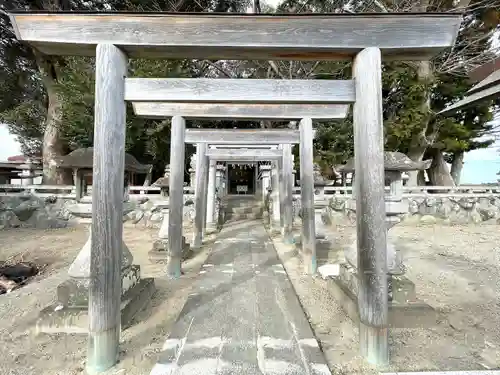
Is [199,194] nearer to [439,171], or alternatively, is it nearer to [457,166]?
[439,171]

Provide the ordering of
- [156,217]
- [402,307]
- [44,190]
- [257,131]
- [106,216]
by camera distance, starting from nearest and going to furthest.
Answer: [106,216] < [402,307] < [257,131] < [156,217] < [44,190]

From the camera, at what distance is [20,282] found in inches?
203

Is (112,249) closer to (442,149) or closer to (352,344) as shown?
(352,344)

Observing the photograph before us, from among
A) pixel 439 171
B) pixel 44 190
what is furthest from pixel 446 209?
pixel 44 190

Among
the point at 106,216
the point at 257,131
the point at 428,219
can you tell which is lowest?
the point at 428,219

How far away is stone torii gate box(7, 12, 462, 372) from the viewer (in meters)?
2.48

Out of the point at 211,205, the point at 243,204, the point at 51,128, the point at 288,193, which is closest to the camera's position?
the point at 288,193

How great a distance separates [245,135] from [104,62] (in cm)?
518

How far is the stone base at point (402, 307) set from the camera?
3266 mm

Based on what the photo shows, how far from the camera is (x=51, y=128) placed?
49.2ft

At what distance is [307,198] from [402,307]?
2.76 meters

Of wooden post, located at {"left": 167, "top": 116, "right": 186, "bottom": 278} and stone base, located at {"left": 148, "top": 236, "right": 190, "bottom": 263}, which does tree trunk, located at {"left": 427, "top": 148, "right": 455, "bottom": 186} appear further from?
wooden post, located at {"left": 167, "top": 116, "right": 186, "bottom": 278}

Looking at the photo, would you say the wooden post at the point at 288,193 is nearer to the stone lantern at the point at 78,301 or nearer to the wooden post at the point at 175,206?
the wooden post at the point at 175,206

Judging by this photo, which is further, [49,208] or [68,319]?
[49,208]
